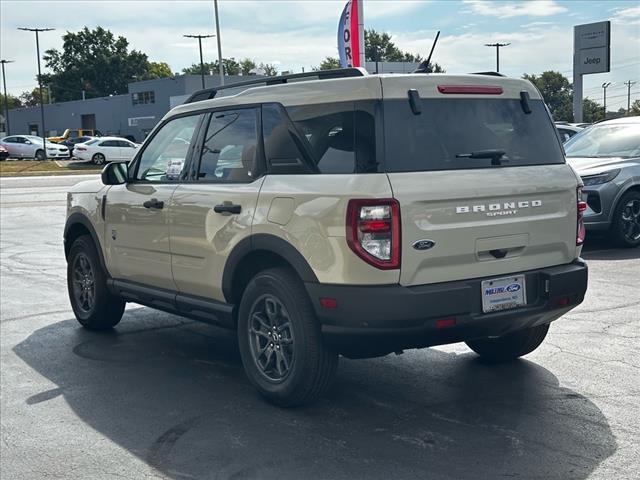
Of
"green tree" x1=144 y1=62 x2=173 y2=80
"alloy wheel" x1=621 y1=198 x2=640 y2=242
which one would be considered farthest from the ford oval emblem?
"green tree" x1=144 y1=62 x2=173 y2=80

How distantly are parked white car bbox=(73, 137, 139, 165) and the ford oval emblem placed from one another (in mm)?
42642

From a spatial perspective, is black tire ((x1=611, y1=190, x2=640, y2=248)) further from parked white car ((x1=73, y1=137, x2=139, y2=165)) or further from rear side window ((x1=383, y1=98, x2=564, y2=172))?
parked white car ((x1=73, y1=137, x2=139, y2=165))

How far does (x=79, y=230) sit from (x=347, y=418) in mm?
3746

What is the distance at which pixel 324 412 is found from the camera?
499 cm

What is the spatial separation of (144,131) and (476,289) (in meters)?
77.3

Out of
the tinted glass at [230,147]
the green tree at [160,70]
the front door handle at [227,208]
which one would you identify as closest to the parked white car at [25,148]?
the tinted glass at [230,147]

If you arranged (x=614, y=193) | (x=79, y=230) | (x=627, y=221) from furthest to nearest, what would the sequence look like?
(x=627, y=221)
(x=614, y=193)
(x=79, y=230)

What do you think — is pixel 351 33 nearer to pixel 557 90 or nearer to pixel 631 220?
pixel 631 220

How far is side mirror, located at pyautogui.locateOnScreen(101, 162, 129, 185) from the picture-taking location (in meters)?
6.68

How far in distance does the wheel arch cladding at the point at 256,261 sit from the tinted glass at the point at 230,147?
465 millimetres

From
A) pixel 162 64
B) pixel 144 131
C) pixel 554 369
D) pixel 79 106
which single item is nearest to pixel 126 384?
pixel 554 369

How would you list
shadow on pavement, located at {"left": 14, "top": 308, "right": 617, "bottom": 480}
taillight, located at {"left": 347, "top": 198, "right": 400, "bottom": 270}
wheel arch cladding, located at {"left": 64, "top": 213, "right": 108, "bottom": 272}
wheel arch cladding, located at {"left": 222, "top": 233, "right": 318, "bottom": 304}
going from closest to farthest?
1. shadow on pavement, located at {"left": 14, "top": 308, "right": 617, "bottom": 480}
2. taillight, located at {"left": 347, "top": 198, "right": 400, "bottom": 270}
3. wheel arch cladding, located at {"left": 222, "top": 233, "right": 318, "bottom": 304}
4. wheel arch cladding, located at {"left": 64, "top": 213, "right": 108, "bottom": 272}

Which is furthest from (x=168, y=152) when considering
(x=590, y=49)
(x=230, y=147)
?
(x=590, y=49)

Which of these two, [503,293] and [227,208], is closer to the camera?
[503,293]
